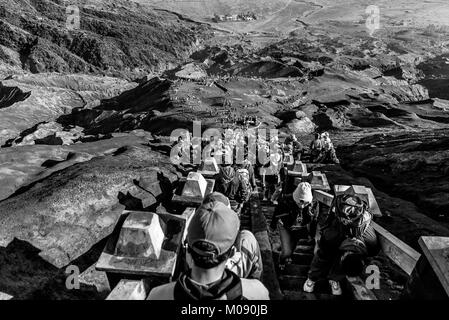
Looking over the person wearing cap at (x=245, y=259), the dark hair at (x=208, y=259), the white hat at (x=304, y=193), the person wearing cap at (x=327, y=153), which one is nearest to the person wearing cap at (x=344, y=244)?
the white hat at (x=304, y=193)

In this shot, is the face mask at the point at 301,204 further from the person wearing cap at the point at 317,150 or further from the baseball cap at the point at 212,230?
the person wearing cap at the point at 317,150

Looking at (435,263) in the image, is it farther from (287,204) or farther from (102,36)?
(102,36)

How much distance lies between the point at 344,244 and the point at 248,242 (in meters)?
1.17

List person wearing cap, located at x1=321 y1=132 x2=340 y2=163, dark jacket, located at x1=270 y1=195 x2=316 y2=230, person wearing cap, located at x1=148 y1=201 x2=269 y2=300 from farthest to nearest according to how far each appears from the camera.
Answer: person wearing cap, located at x1=321 y1=132 x2=340 y2=163, dark jacket, located at x1=270 y1=195 x2=316 y2=230, person wearing cap, located at x1=148 y1=201 x2=269 y2=300

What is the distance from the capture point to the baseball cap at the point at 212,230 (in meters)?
2.54

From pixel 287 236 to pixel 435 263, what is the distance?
249 cm

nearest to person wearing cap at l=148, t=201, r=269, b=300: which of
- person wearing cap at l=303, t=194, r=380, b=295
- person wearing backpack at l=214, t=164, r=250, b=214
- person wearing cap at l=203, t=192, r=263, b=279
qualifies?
person wearing cap at l=203, t=192, r=263, b=279

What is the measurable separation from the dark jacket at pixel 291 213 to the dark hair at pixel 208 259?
9.66ft

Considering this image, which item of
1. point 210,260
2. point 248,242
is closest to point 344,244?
point 248,242

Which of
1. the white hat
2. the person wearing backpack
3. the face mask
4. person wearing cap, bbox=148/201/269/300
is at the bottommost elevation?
the person wearing backpack

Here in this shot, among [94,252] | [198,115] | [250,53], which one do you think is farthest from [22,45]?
[94,252]

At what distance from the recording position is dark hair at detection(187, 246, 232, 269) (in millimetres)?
2537

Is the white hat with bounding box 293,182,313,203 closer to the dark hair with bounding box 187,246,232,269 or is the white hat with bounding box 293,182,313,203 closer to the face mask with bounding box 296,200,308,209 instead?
the face mask with bounding box 296,200,308,209
